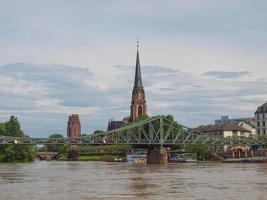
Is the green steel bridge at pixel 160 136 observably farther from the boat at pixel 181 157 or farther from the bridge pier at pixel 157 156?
the boat at pixel 181 157

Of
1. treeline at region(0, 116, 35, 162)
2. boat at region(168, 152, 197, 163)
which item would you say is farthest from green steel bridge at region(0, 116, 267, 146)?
treeline at region(0, 116, 35, 162)

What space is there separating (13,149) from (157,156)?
116 ft

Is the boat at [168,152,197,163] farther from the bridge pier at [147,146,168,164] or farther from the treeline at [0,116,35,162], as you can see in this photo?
the treeline at [0,116,35,162]

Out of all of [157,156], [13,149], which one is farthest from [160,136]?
[13,149]

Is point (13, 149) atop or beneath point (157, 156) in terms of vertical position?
atop

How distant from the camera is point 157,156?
147m

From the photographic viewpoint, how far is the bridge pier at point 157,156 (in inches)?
5632

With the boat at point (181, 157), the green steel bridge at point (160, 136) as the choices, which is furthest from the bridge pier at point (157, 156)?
the boat at point (181, 157)

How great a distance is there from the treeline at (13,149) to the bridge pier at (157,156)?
1230 inches

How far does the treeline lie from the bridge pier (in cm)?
3125

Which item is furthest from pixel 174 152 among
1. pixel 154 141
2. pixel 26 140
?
pixel 26 140

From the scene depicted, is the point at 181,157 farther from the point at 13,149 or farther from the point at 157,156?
the point at 13,149

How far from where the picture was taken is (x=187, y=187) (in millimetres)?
53406

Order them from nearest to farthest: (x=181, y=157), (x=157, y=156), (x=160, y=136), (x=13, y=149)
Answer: (x=157, y=156), (x=13, y=149), (x=160, y=136), (x=181, y=157)
